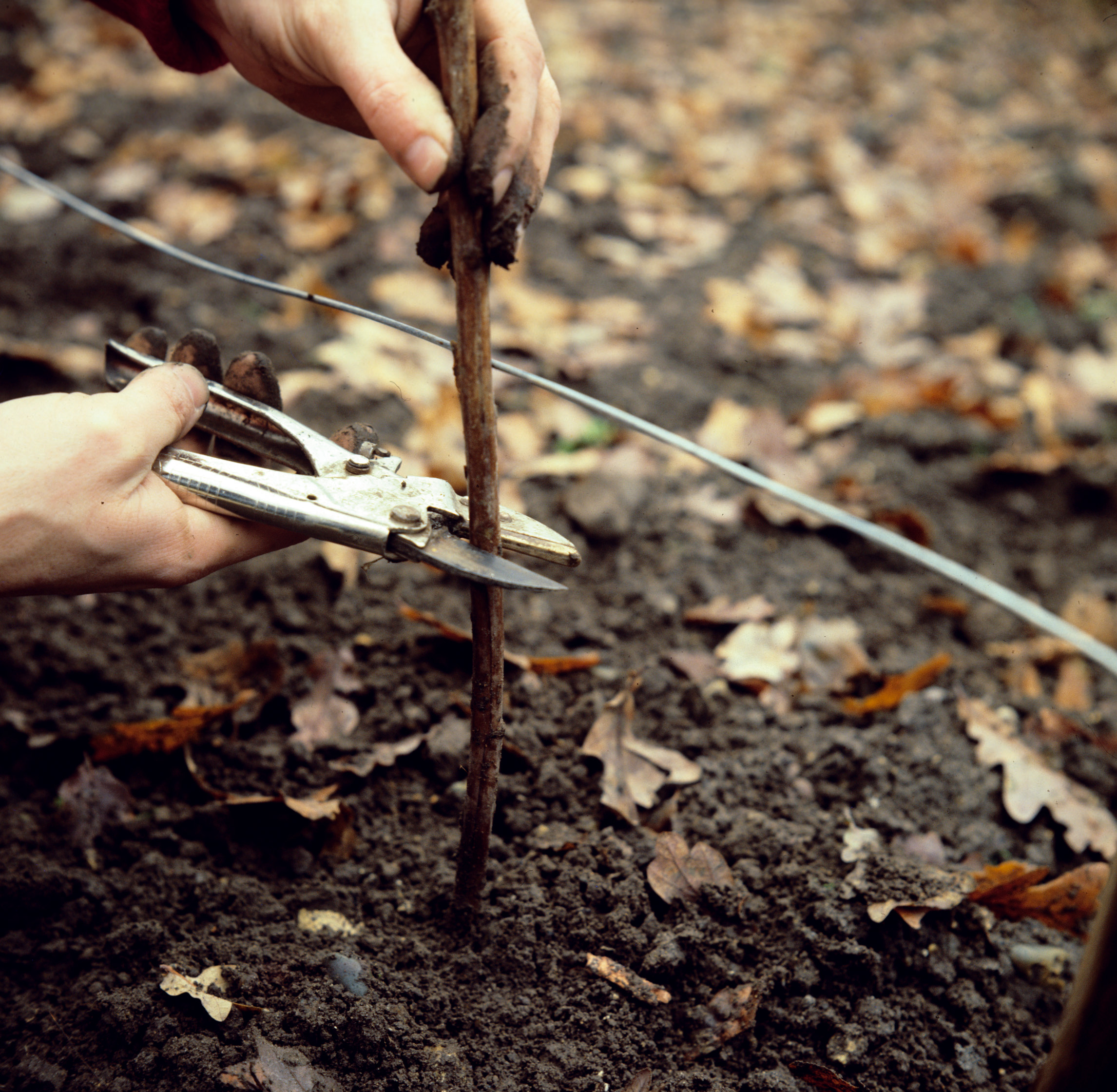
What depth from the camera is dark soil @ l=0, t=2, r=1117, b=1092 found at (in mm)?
1399

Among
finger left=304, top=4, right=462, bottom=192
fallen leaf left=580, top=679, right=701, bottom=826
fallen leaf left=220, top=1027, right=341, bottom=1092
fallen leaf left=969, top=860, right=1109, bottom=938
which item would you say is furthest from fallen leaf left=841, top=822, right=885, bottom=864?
finger left=304, top=4, right=462, bottom=192

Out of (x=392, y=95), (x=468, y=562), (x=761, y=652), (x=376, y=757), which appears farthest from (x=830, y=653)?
(x=392, y=95)

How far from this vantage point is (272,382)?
148cm

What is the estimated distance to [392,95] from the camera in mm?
1105

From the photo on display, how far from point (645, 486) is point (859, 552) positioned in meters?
0.67

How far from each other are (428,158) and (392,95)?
15cm

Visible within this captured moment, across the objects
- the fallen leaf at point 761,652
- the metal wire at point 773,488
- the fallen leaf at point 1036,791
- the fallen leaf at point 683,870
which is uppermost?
the metal wire at point 773,488

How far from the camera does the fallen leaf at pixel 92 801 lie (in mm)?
1686

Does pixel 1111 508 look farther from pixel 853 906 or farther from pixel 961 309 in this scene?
pixel 853 906

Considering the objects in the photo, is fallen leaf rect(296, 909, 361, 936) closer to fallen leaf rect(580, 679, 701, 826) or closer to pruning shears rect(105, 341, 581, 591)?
fallen leaf rect(580, 679, 701, 826)

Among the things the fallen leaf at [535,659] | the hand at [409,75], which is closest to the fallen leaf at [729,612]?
the fallen leaf at [535,659]

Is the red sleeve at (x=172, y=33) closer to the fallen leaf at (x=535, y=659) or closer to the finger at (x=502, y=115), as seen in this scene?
the finger at (x=502, y=115)

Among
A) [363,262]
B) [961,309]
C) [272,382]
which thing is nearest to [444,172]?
[272,382]

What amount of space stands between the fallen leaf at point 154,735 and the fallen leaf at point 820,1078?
132cm
